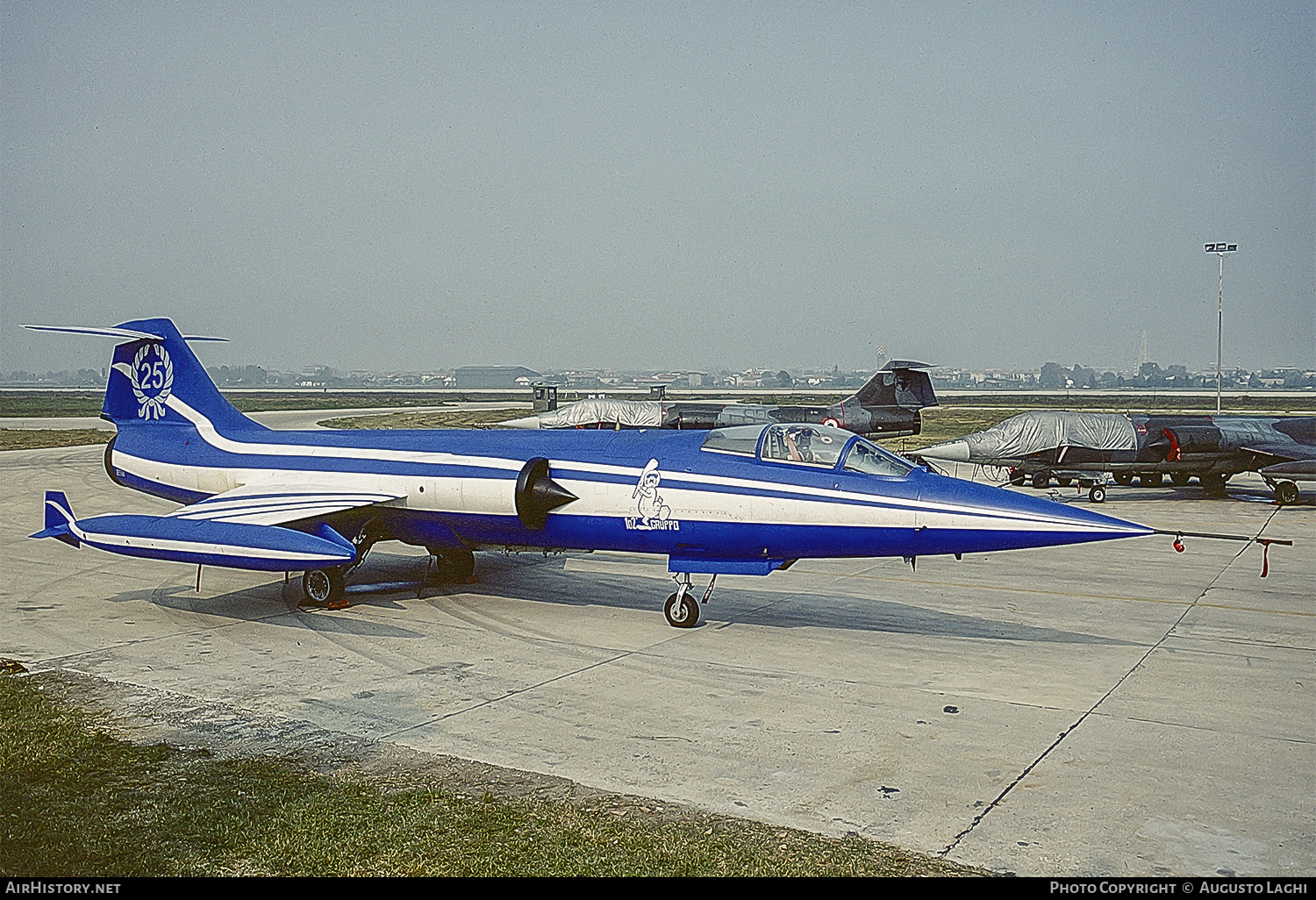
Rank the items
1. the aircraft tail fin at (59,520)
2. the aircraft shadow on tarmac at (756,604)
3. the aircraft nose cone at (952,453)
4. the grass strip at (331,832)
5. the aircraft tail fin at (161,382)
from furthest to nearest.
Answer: the aircraft nose cone at (952,453) → the aircraft tail fin at (161,382) → the aircraft tail fin at (59,520) → the aircraft shadow on tarmac at (756,604) → the grass strip at (331,832)

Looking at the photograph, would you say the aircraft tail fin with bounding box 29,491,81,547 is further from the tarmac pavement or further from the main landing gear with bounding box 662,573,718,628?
the main landing gear with bounding box 662,573,718,628

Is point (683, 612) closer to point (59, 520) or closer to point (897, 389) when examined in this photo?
point (59, 520)

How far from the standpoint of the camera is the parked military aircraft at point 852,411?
34031 mm

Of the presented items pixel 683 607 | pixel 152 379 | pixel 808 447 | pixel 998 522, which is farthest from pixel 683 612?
pixel 152 379

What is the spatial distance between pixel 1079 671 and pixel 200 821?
25.3 feet

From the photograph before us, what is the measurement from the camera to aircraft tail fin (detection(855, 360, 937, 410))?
35344 millimetres

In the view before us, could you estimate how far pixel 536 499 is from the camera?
1245 centimetres

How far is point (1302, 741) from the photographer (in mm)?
7898

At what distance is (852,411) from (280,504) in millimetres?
24755

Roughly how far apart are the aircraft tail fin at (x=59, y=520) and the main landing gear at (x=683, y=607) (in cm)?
702

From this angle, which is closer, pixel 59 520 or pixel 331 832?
pixel 331 832

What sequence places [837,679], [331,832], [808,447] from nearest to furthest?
[331,832], [837,679], [808,447]

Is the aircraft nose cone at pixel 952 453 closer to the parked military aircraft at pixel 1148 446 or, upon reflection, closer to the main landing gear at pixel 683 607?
the parked military aircraft at pixel 1148 446

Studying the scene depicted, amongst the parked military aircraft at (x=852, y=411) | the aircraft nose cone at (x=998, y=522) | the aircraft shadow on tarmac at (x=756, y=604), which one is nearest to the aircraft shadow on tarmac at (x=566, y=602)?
the aircraft shadow on tarmac at (x=756, y=604)
